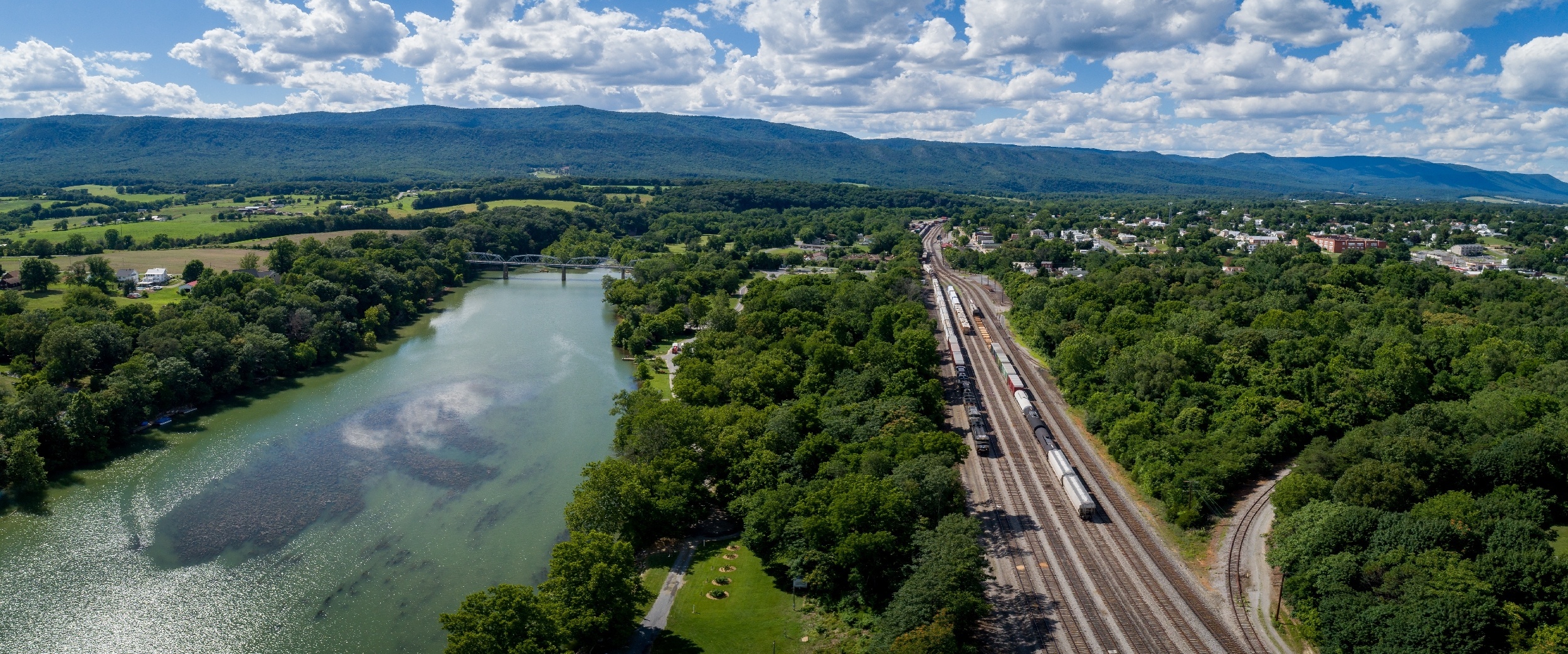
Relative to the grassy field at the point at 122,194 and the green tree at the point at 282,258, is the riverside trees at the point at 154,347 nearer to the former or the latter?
the green tree at the point at 282,258

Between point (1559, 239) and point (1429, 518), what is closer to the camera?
point (1429, 518)

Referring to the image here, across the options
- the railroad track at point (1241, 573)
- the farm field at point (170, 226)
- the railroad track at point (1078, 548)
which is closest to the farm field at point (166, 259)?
the farm field at point (170, 226)

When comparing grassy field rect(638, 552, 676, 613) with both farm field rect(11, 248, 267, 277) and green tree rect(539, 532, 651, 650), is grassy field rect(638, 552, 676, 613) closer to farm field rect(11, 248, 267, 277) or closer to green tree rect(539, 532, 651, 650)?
green tree rect(539, 532, 651, 650)

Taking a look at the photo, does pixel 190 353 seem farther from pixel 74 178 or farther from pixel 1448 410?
pixel 74 178

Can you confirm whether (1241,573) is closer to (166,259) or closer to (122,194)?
(166,259)

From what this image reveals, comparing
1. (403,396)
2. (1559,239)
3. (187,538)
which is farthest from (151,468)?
(1559,239)

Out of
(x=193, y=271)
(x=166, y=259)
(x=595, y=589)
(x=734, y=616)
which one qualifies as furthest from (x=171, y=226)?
(x=734, y=616)
